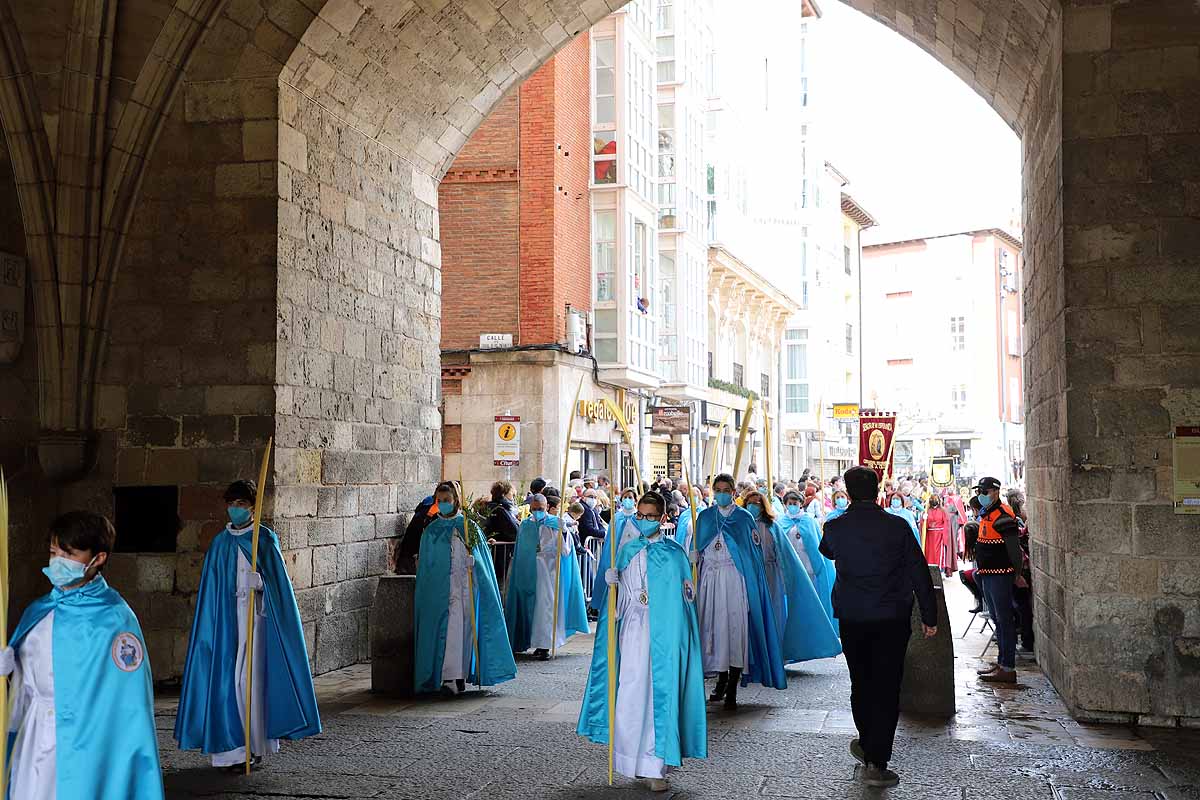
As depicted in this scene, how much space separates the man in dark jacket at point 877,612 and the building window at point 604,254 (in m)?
17.2

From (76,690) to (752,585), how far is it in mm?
6146

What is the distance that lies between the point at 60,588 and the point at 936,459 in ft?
84.7

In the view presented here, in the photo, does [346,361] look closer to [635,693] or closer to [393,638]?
[393,638]

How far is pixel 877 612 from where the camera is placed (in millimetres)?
6984

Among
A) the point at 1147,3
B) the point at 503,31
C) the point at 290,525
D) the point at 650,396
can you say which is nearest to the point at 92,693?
the point at 290,525

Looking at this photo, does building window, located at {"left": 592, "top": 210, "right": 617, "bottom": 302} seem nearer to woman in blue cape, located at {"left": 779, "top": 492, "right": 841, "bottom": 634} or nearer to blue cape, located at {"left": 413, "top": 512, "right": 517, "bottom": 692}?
woman in blue cape, located at {"left": 779, "top": 492, "right": 841, "bottom": 634}

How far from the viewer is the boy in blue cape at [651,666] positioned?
691 centimetres

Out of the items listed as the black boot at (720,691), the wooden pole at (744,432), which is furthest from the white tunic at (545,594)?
the wooden pole at (744,432)

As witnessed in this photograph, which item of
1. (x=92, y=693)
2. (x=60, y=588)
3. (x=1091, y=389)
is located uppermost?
(x=1091, y=389)

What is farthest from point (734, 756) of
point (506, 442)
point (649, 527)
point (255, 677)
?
point (506, 442)

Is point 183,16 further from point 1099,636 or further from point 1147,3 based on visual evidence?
point 1099,636

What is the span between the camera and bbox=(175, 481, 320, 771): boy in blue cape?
714cm

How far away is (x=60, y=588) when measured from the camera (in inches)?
182

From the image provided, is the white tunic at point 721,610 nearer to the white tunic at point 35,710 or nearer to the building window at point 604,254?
the white tunic at point 35,710
